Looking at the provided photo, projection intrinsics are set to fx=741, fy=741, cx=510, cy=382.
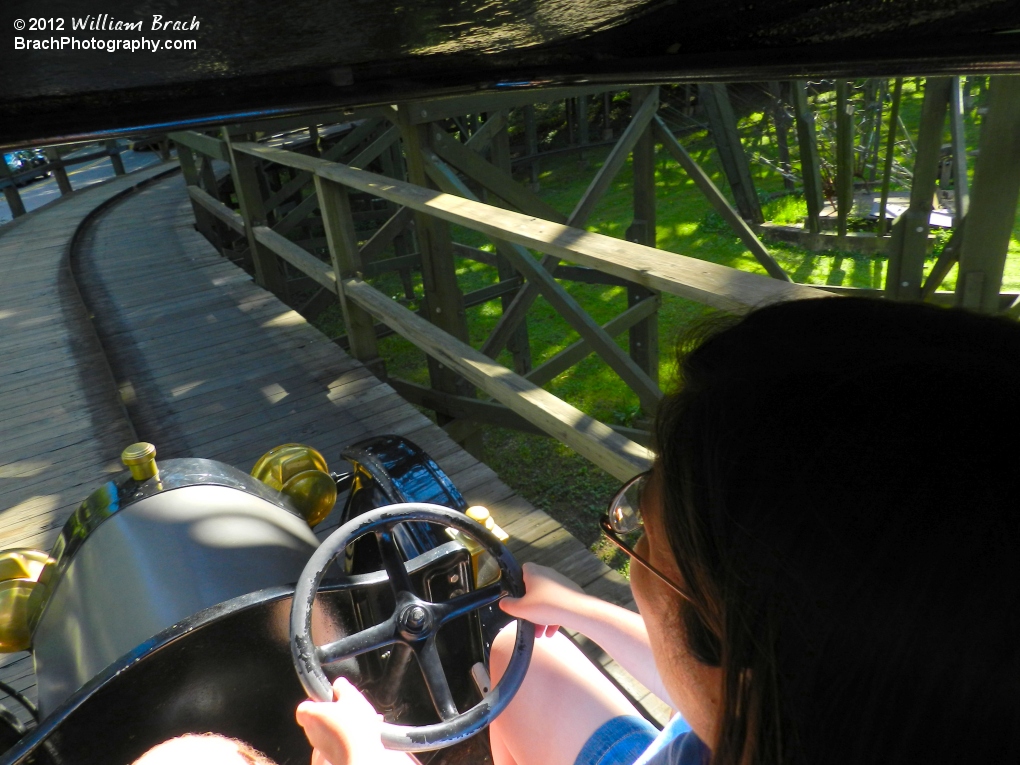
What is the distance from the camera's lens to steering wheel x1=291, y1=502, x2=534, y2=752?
108cm

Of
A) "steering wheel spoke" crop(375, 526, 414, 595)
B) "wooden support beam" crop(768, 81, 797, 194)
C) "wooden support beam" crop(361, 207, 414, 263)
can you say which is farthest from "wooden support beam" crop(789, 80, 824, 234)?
"steering wheel spoke" crop(375, 526, 414, 595)

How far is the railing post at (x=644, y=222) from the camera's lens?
4.72 meters

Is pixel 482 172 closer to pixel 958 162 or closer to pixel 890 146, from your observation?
pixel 958 162

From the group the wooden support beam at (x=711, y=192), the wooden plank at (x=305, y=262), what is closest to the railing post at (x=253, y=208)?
the wooden plank at (x=305, y=262)

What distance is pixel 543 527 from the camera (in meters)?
2.54

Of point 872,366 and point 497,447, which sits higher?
point 872,366

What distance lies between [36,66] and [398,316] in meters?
2.35

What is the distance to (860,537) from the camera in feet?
1.69

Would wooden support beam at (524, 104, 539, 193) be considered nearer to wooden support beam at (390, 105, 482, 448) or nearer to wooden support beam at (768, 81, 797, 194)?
wooden support beam at (768, 81, 797, 194)

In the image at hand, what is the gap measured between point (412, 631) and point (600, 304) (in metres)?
7.32

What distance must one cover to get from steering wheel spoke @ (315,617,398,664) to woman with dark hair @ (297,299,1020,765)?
1.95 feet

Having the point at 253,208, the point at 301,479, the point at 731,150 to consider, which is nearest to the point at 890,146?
the point at 731,150

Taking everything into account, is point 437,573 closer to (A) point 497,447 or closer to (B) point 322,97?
(B) point 322,97

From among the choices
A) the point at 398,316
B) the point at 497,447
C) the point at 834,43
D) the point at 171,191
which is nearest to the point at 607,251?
the point at 834,43
